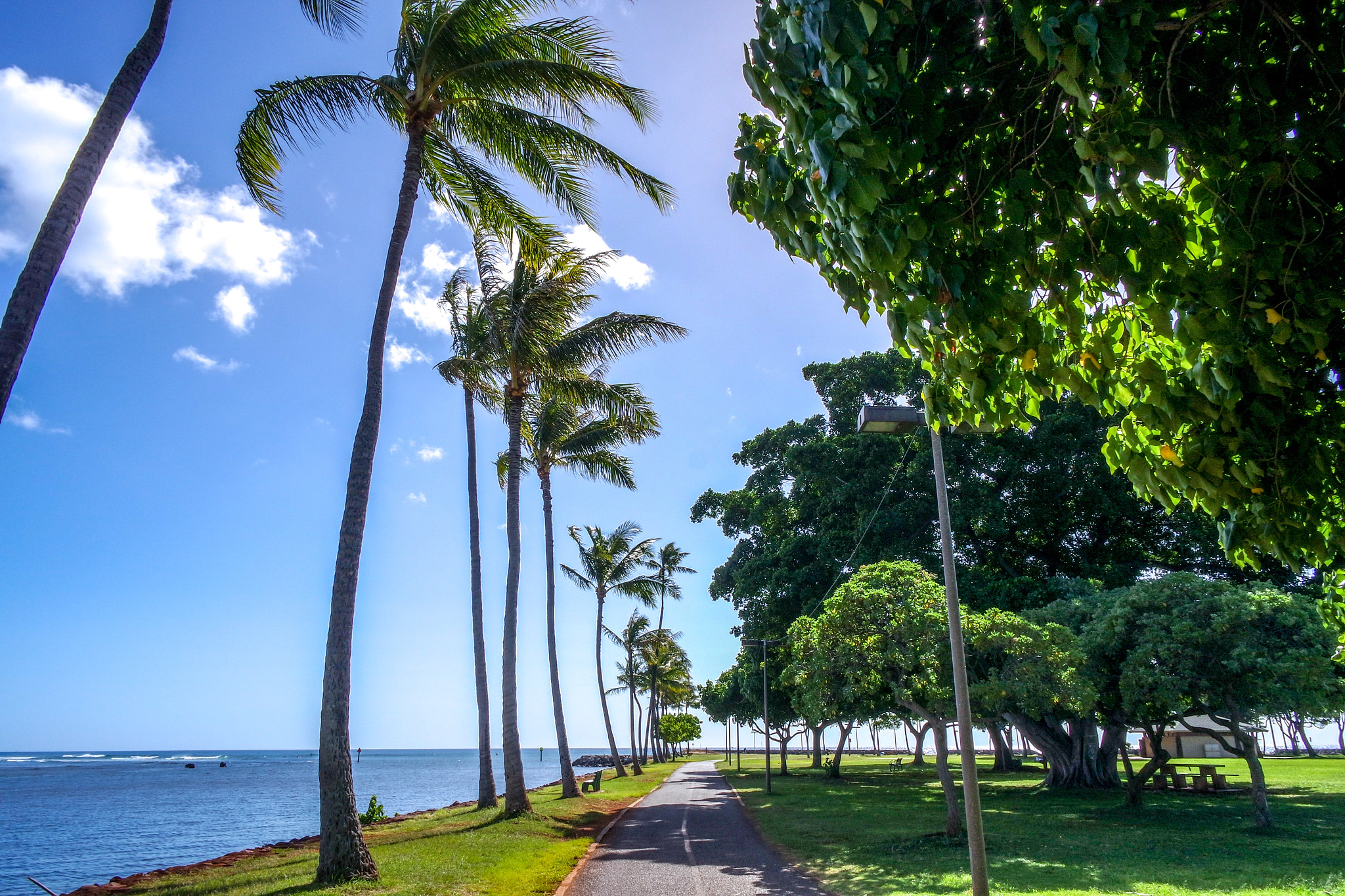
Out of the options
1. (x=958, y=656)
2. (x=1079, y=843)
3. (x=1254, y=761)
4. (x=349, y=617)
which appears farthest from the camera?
(x=1254, y=761)

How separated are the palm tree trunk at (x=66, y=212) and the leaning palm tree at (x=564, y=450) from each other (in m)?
15.5

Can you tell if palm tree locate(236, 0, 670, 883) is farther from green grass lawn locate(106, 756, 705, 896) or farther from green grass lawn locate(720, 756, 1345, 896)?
green grass lawn locate(720, 756, 1345, 896)

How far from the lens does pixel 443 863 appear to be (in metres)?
11.2

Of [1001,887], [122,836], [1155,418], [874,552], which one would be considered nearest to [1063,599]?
[874,552]

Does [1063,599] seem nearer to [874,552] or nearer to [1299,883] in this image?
[874,552]

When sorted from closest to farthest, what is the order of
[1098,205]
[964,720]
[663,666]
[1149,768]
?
[1098,205]
[964,720]
[1149,768]
[663,666]

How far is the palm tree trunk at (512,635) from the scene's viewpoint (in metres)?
18.1

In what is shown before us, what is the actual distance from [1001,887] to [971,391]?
9587 mm

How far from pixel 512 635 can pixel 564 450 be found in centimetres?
770

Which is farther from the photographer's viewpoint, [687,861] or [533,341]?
[533,341]

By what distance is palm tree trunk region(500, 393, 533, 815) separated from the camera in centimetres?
1808

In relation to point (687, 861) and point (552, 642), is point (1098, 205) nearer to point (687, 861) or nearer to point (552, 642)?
point (687, 861)

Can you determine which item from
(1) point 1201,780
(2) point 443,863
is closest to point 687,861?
(2) point 443,863

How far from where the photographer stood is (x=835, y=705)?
1579cm
